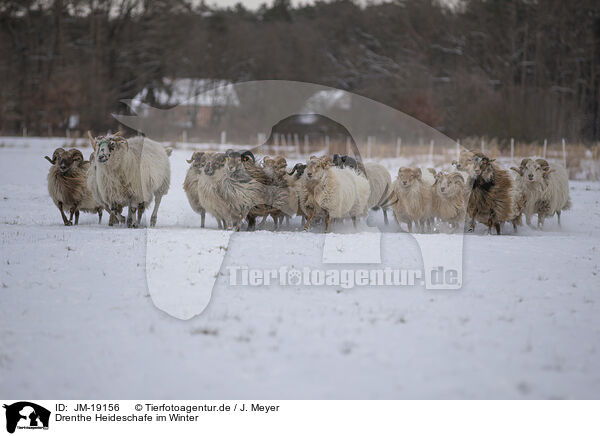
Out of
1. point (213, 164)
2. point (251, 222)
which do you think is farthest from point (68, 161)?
point (251, 222)

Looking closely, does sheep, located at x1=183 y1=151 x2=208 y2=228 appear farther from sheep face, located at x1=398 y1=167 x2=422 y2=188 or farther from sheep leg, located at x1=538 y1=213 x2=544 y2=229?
sheep leg, located at x1=538 y1=213 x2=544 y2=229

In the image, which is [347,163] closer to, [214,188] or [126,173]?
[214,188]

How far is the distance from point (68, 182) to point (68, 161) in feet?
1.35

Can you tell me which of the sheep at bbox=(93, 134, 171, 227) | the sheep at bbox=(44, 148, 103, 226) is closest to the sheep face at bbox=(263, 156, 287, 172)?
the sheep at bbox=(93, 134, 171, 227)

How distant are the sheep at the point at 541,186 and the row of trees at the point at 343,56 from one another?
24.2 m

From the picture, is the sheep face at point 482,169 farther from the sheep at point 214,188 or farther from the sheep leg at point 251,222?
the sheep at point 214,188

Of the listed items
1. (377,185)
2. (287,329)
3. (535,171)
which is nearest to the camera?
(287,329)

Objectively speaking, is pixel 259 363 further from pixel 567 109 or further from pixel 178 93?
pixel 178 93

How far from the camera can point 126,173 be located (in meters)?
10.7

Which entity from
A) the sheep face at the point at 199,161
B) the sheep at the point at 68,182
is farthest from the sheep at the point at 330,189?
the sheep at the point at 68,182

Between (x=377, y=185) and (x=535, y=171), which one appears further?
(x=377, y=185)

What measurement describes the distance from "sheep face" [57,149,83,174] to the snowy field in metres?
2.52

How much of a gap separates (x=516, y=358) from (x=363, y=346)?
4.29 feet

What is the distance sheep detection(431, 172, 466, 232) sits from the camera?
36.9 ft
